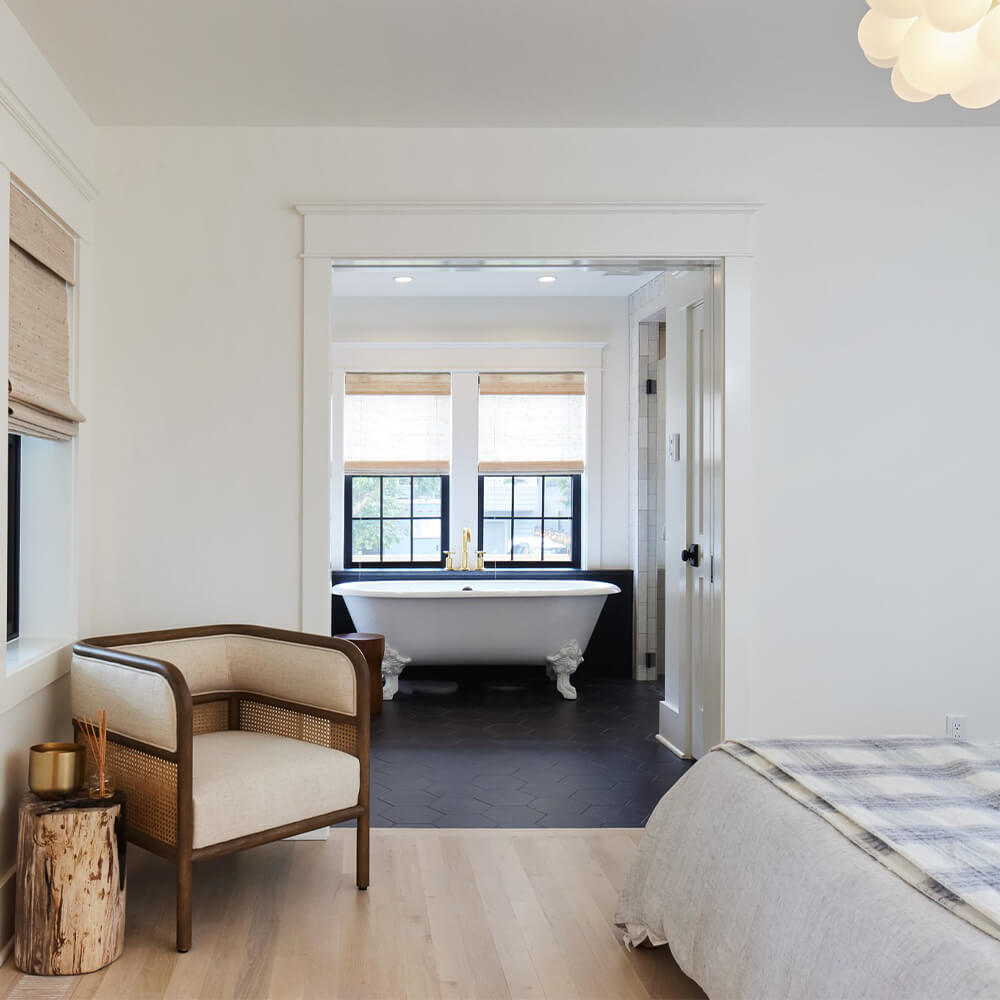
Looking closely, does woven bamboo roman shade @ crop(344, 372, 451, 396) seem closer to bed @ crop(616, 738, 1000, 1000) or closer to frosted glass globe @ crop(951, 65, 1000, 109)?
bed @ crop(616, 738, 1000, 1000)

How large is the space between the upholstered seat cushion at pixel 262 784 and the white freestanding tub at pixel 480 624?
→ 264 cm

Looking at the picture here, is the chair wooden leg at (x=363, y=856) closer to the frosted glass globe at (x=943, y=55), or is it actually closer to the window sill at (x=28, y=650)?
the window sill at (x=28, y=650)

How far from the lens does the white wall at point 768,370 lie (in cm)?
348

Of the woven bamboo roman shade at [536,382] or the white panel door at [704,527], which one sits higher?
the woven bamboo roman shade at [536,382]

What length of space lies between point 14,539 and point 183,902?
140cm

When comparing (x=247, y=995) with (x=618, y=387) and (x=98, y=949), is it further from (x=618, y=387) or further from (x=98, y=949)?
(x=618, y=387)

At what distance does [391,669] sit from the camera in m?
5.78

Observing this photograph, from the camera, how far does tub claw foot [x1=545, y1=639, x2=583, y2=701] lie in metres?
5.88

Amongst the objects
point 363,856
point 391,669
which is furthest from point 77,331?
point 391,669

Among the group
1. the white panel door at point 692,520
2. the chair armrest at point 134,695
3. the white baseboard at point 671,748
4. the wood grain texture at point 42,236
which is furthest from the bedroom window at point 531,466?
the chair armrest at point 134,695

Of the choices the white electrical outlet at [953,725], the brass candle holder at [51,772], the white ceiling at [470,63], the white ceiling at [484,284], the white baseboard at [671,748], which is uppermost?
the white ceiling at [484,284]

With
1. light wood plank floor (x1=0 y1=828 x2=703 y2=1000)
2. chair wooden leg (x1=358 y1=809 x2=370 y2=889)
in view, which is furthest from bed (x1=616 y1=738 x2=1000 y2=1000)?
chair wooden leg (x1=358 y1=809 x2=370 y2=889)

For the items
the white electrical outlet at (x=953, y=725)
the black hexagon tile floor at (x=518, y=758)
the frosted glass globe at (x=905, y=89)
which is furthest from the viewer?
the black hexagon tile floor at (x=518, y=758)

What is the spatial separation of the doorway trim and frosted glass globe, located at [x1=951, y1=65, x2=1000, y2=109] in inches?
68.3
